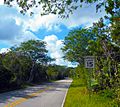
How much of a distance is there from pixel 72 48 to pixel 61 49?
5.46m

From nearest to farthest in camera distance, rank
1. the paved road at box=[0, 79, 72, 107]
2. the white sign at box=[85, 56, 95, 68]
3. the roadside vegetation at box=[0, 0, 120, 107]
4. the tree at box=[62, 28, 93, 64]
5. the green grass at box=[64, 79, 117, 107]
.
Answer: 1. the roadside vegetation at box=[0, 0, 120, 107]
2. the green grass at box=[64, 79, 117, 107]
3. the paved road at box=[0, 79, 72, 107]
4. the white sign at box=[85, 56, 95, 68]
5. the tree at box=[62, 28, 93, 64]

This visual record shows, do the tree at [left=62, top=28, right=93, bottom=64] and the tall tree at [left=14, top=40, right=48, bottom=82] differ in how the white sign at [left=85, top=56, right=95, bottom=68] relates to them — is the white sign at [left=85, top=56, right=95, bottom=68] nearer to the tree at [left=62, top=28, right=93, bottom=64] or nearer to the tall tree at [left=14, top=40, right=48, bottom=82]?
Result: the tree at [left=62, top=28, right=93, bottom=64]

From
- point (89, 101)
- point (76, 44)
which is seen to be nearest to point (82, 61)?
point (76, 44)

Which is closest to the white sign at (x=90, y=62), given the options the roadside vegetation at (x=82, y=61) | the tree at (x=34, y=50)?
the roadside vegetation at (x=82, y=61)

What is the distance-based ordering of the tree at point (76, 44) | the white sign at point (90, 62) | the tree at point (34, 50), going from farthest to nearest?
1. the tree at point (34, 50)
2. the tree at point (76, 44)
3. the white sign at point (90, 62)

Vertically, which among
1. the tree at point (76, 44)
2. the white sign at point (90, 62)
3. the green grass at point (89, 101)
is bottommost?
the green grass at point (89, 101)

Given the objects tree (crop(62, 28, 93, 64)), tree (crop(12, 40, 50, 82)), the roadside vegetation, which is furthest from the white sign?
tree (crop(12, 40, 50, 82))

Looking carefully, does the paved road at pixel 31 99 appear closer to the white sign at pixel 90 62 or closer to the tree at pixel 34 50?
the white sign at pixel 90 62

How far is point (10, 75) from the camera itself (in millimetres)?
47906

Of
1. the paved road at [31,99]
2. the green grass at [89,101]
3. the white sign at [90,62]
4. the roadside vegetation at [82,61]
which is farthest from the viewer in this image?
the white sign at [90,62]

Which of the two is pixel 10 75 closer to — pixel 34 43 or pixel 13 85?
pixel 13 85

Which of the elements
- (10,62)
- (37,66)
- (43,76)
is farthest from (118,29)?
(43,76)

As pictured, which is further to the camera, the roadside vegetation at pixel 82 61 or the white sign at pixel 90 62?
the white sign at pixel 90 62

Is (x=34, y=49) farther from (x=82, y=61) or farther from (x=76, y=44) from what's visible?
(x=82, y=61)
